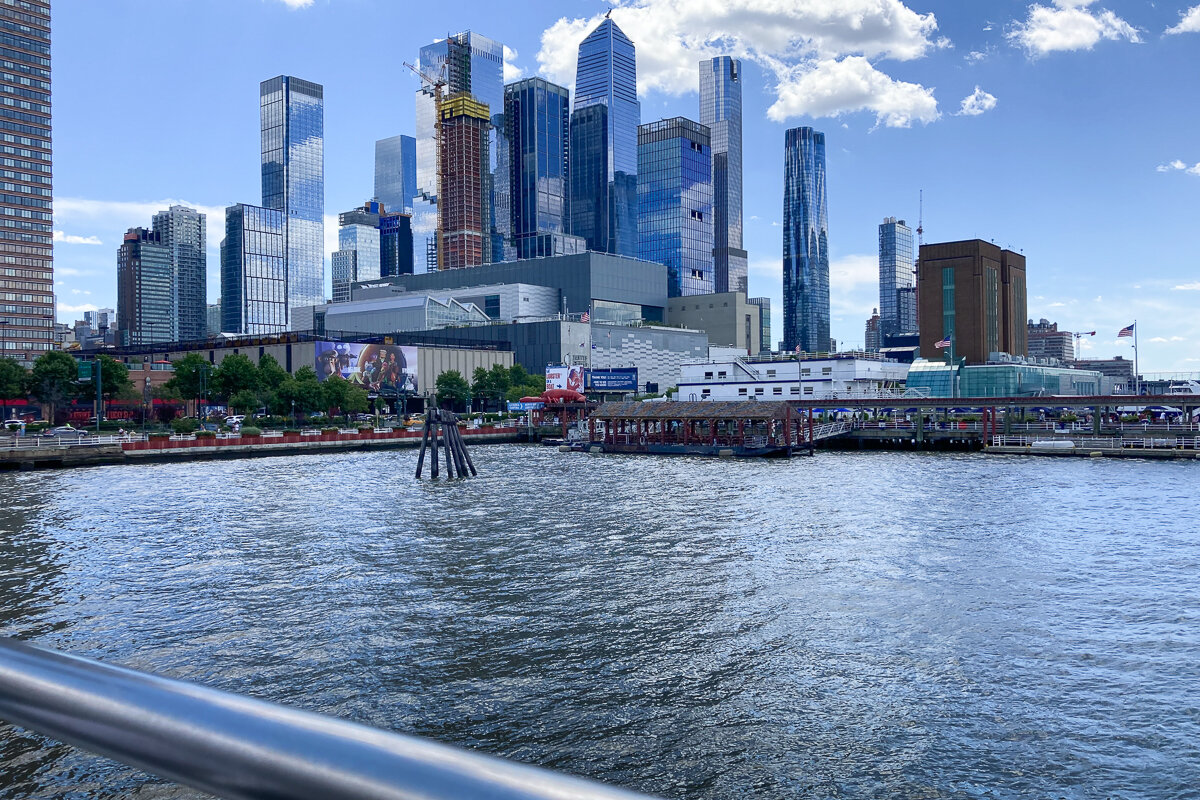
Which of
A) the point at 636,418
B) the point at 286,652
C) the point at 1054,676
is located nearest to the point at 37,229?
the point at 636,418

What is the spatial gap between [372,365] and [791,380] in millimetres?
75331

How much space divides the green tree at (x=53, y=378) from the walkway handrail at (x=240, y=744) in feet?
454

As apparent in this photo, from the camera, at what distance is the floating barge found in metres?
94.9

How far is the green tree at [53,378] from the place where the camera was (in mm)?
120812

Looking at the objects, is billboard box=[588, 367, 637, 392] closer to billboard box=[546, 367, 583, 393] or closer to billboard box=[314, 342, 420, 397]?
billboard box=[546, 367, 583, 393]

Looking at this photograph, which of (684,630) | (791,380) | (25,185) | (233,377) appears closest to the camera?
(684,630)

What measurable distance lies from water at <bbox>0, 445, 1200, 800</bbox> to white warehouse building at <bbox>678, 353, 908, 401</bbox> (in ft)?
296

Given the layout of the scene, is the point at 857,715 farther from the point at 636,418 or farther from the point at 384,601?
the point at 636,418

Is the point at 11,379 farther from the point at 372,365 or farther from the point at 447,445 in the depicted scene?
the point at 447,445

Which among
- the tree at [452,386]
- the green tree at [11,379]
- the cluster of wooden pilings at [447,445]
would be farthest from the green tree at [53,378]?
the cluster of wooden pilings at [447,445]

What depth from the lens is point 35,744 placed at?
17.7 m

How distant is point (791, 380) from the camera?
14438 centimetres

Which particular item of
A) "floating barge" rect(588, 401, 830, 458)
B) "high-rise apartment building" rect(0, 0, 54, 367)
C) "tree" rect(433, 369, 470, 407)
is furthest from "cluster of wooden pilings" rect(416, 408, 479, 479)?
"high-rise apartment building" rect(0, 0, 54, 367)

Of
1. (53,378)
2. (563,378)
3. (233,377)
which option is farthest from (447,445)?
(53,378)
